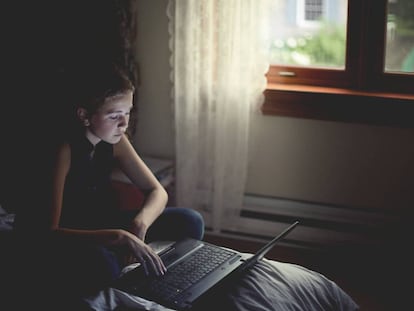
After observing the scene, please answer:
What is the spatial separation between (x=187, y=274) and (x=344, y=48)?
4.27 ft

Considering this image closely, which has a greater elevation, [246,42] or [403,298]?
[246,42]

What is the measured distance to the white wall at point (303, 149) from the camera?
2.82 meters

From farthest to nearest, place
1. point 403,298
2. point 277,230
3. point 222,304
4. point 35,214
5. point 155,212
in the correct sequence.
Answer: point 277,230 < point 403,298 < point 155,212 < point 35,214 < point 222,304

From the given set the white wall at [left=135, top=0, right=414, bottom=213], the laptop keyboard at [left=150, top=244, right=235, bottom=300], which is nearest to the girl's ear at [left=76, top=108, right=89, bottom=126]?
the laptop keyboard at [left=150, top=244, right=235, bottom=300]

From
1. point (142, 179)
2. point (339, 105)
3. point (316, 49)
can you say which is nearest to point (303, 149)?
point (339, 105)

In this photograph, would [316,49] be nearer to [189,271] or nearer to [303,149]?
[303,149]

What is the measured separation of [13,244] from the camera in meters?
2.11

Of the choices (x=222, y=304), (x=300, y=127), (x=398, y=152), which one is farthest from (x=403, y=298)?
(x=222, y=304)

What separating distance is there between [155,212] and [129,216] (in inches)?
4.3

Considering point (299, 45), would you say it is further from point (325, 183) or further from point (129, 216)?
point (129, 216)

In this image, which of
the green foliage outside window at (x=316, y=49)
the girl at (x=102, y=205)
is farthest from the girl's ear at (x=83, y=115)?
the green foliage outside window at (x=316, y=49)

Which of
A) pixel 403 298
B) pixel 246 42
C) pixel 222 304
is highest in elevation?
pixel 246 42

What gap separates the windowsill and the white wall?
0.05 meters

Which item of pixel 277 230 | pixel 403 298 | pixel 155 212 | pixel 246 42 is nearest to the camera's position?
pixel 155 212
